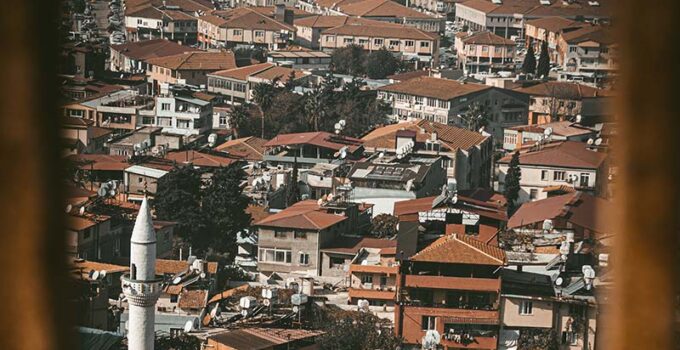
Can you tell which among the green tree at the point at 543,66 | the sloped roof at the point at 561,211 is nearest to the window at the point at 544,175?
the sloped roof at the point at 561,211

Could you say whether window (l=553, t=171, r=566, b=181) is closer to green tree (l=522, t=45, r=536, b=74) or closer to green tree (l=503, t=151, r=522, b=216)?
green tree (l=503, t=151, r=522, b=216)

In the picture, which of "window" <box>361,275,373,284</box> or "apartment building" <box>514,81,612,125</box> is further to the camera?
"apartment building" <box>514,81,612,125</box>

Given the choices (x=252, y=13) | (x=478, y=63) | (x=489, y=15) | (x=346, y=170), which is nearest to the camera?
(x=346, y=170)

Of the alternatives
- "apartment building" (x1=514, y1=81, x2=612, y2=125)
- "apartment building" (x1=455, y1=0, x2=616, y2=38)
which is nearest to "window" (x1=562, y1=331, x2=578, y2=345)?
"apartment building" (x1=514, y1=81, x2=612, y2=125)

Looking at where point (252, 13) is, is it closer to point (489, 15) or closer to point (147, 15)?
point (147, 15)
